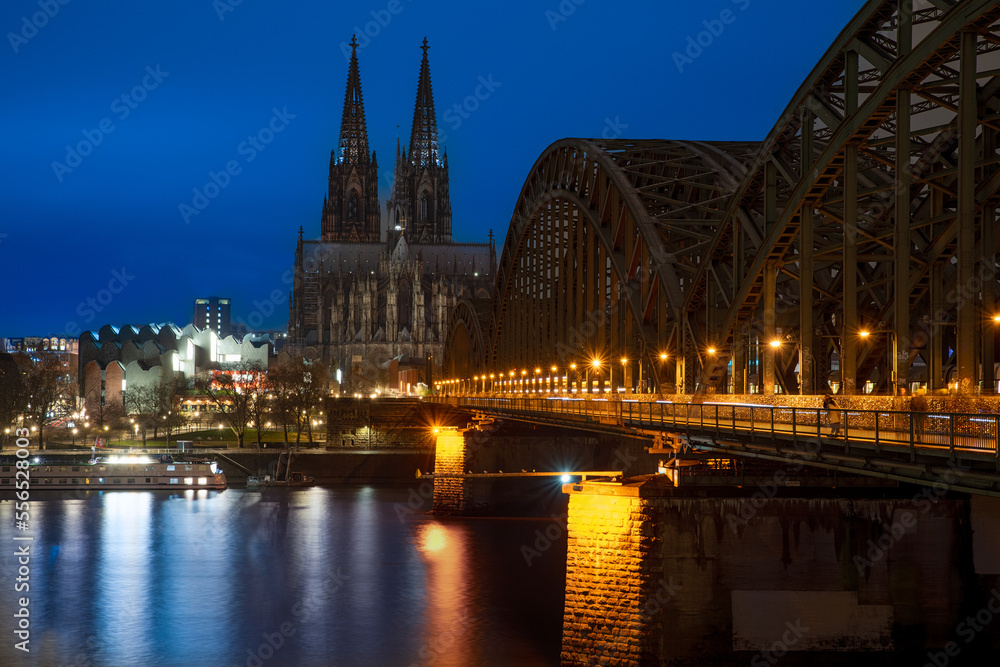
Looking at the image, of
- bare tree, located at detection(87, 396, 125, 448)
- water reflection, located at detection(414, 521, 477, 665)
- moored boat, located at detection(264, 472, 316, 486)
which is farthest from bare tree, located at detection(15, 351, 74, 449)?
water reflection, located at detection(414, 521, 477, 665)

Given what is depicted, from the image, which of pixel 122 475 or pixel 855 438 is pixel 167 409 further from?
pixel 855 438

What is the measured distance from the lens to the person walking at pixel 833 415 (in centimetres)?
2362

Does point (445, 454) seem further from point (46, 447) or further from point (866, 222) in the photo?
point (46, 447)

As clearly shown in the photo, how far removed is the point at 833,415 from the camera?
2500cm

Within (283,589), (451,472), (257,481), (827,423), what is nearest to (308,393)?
(257,481)

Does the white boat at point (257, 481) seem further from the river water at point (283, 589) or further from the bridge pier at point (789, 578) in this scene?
the bridge pier at point (789, 578)

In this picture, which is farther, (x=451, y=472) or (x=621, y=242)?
(x=451, y=472)

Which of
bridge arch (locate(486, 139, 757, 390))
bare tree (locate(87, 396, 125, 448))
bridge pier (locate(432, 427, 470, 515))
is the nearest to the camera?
bridge arch (locate(486, 139, 757, 390))

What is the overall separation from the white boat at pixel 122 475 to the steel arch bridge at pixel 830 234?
35578 millimetres

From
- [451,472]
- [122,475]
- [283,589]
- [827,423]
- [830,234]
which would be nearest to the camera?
[827,423]

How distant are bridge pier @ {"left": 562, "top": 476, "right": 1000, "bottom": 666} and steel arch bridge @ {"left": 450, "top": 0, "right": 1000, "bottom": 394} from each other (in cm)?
350

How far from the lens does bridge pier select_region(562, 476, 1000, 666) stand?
2764 centimetres

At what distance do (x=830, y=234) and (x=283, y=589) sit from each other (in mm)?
26997

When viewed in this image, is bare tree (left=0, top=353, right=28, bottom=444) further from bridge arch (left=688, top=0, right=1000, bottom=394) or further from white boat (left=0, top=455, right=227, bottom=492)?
bridge arch (left=688, top=0, right=1000, bottom=394)
